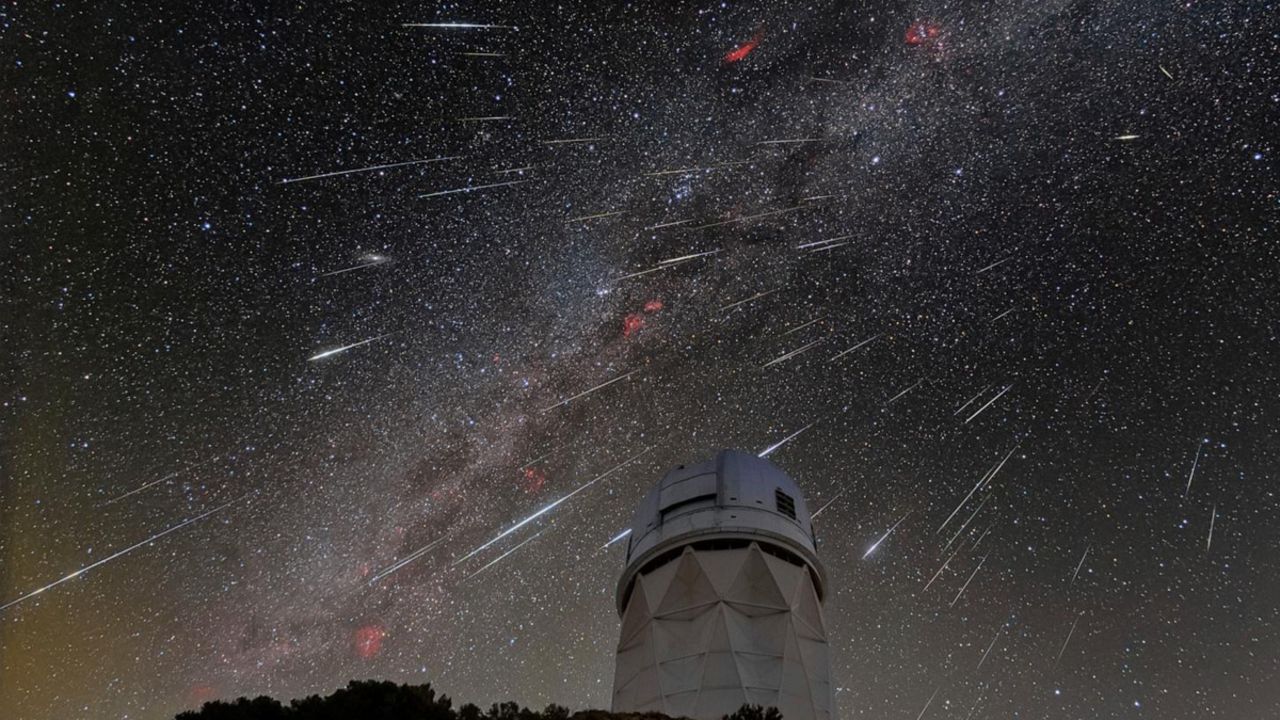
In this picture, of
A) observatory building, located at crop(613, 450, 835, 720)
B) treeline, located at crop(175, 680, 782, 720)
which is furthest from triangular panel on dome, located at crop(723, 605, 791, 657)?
treeline, located at crop(175, 680, 782, 720)

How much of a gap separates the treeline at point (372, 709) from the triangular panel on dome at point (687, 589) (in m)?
6.50

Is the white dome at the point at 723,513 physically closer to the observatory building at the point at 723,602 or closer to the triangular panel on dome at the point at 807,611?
the observatory building at the point at 723,602

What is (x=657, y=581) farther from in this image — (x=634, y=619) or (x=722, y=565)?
(x=722, y=565)

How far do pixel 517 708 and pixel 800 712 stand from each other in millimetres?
7096

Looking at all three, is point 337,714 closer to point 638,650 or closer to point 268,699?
point 268,699


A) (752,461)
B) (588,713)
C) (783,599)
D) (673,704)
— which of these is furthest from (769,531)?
(588,713)

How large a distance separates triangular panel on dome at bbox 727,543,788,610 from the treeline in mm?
6423

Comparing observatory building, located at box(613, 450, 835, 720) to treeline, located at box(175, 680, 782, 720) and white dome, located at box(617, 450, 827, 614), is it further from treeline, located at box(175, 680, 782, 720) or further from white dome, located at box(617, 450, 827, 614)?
treeline, located at box(175, 680, 782, 720)

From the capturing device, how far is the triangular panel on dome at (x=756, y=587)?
15703mm

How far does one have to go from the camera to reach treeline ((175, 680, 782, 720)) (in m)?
8.49

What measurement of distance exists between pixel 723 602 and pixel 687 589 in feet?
3.11

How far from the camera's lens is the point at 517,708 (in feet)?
30.5

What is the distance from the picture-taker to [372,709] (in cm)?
861

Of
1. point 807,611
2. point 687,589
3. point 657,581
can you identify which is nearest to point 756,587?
point 807,611
